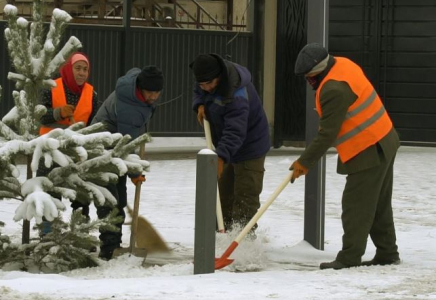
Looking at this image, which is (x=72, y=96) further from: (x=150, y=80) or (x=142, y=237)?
(x=142, y=237)

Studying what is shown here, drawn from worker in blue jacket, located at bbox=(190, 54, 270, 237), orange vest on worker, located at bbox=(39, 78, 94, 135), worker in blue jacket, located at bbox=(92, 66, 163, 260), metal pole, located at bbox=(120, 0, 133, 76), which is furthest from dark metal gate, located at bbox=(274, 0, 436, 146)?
worker in blue jacket, located at bbox=(92, 66, 163, 260)

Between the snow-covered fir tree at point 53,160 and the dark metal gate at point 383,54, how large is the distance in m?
9.79

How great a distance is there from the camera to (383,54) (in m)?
17.4

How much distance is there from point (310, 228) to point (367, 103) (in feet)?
4.58

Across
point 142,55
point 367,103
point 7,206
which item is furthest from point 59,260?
point 142,55

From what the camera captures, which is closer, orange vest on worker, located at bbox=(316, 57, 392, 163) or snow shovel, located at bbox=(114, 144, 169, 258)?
orange vest on worker, located at bbox=(316, 57, 392, 163)

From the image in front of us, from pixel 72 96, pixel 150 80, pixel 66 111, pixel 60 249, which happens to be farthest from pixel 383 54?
pixel 60 249

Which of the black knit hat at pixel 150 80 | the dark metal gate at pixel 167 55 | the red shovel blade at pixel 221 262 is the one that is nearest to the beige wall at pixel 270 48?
the dark metal gate at pixel 167 55

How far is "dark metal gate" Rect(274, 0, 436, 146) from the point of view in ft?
56.4

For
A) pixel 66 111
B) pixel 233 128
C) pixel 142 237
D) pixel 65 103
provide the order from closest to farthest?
pixel 233 128
pixel 66 111
pixel 65 103
pixel 142 237

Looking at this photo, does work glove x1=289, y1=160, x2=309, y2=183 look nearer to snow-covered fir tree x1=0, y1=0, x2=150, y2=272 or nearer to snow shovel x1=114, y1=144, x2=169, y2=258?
snow-covered fir tree x1=0, y1=0, x2=150, y2=272

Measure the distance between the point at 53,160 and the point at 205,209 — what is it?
1.00m

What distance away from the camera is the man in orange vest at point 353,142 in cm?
728

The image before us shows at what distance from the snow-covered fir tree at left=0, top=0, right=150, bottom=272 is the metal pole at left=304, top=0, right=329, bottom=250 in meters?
1.38
